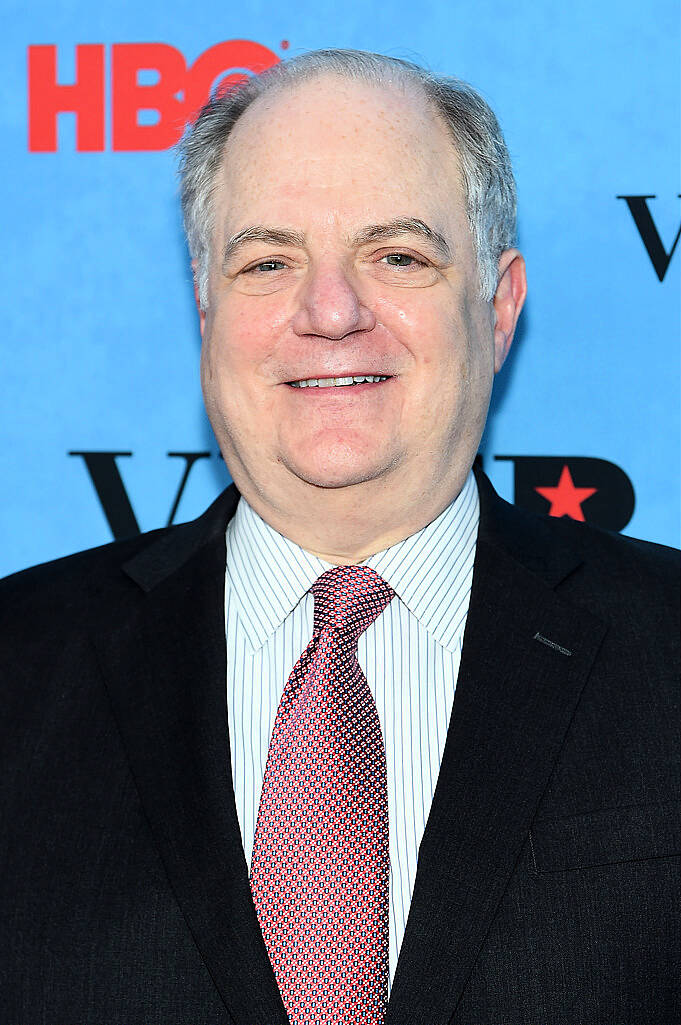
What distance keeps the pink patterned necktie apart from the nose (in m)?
0.44

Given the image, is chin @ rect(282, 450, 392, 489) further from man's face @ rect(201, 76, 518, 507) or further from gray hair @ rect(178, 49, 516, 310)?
gray hair @ rect(178, 49, 516, 310)

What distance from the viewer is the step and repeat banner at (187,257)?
2195 mm

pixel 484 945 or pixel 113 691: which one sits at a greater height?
pixel 113 691

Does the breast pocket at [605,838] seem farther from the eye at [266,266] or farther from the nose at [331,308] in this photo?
the eye at [266,266]

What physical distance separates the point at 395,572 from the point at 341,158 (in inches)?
25.7

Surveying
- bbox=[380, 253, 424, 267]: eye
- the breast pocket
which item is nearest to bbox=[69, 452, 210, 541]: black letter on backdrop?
bbox=[380, 253, 424, 267]: eye

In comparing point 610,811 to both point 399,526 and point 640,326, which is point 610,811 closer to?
point 399,526

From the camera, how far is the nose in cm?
162

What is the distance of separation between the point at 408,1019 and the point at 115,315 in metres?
1.53

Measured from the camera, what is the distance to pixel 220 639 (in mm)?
1687

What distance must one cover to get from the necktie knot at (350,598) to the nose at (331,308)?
372 millimetres

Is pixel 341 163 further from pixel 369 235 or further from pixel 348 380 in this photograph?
pixel 348 380

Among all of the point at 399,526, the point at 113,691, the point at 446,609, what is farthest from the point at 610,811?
the point at 113,691

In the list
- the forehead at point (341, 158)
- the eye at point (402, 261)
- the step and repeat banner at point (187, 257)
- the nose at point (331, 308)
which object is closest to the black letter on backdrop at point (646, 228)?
the step and repeat banner at point (187, 257)
